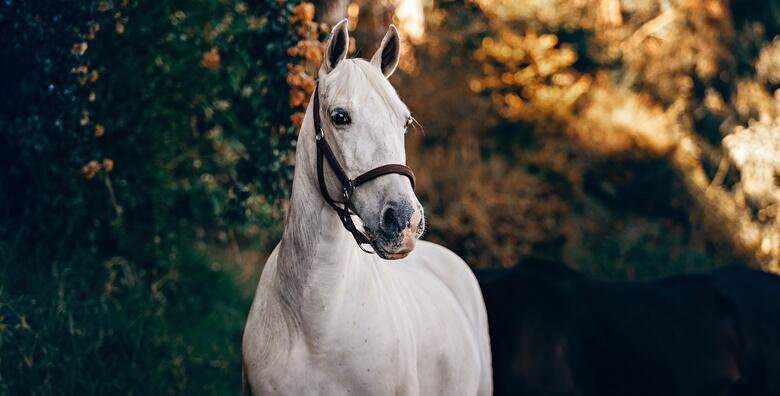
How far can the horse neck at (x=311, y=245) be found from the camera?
3125 millimetres

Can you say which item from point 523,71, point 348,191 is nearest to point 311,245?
point 348,191

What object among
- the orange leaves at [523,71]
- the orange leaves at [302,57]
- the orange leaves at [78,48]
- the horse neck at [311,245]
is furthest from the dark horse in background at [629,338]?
the orange leaves at [523,71]

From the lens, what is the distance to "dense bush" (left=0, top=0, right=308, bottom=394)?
501 cm

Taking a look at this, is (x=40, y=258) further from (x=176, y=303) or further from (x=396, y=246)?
(x=396, y=246)

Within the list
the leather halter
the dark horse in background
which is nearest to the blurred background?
the dark horse in background

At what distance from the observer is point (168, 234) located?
6.11 meters

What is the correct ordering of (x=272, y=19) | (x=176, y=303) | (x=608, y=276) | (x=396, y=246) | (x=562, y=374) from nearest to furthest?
1. (x=396, y=246)
2. (x=562, y=374)
3. (x=272, y=19)
4. (x=176, y=303)
5. (x=608, y=276)

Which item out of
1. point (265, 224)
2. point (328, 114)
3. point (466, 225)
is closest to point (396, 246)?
point (328, 114)

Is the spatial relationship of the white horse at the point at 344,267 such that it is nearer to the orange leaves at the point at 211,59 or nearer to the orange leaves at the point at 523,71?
the orange leaves at the point at 211,59

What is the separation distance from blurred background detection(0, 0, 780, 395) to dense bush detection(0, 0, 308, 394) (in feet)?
0.05

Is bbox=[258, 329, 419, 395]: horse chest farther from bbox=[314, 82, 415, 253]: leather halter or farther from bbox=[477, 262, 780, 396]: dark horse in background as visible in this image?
bbox=[477, 262, 780, 396]: dark horse in background

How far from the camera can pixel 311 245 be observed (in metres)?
3.13

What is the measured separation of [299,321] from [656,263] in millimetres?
8548

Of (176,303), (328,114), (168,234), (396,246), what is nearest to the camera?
(396,246)
